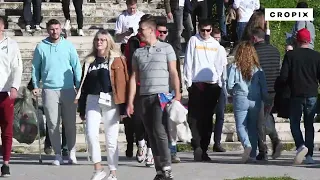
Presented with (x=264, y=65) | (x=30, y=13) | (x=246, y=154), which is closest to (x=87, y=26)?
(x=30, y=13)

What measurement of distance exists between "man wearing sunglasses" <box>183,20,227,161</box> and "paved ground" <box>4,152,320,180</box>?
0.34 meters

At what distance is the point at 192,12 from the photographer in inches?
862

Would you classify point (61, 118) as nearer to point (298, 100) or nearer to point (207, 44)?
point (207, 44)

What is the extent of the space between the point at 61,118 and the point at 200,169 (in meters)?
2.37

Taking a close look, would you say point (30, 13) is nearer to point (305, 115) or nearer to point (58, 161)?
point (58, 161)

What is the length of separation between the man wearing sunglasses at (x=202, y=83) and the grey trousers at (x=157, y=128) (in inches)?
94.9

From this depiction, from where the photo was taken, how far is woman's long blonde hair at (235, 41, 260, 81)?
15.6 m

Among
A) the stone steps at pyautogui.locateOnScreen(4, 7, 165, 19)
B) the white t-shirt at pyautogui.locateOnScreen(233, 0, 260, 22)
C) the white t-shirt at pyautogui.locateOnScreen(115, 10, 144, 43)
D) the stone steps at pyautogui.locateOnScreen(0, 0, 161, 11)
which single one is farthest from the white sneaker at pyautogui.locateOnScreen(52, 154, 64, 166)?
the stone steps at pyautogui.locateOnScreen(0, 0, 161, 11)

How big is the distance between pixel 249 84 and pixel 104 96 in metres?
2.74

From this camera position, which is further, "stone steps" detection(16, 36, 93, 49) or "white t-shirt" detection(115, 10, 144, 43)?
"stone steps" detection(16, 36, 93, 49)

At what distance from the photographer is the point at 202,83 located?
15977 mm

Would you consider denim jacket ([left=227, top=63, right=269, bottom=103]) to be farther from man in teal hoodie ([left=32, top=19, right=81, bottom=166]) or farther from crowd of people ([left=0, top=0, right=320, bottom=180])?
man in teal hoodie ([left=32, top=19, right=81, bottom=166])

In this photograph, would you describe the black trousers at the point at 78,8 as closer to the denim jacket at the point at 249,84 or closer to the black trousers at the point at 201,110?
the black trousers at the point at 201,110

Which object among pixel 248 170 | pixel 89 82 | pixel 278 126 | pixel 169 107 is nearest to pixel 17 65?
pixel 89 82
